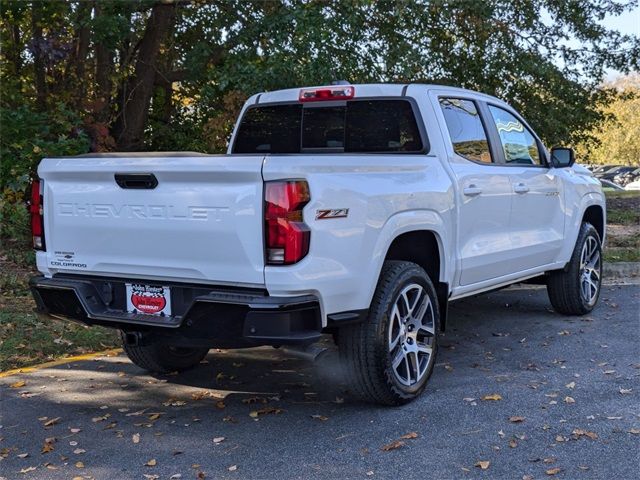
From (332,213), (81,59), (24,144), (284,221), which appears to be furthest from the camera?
(81,59)

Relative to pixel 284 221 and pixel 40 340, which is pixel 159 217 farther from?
pixel 40 340

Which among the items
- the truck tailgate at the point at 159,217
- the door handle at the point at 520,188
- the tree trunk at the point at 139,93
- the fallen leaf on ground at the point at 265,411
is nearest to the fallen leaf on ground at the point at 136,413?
the fallen leaf on ground at the point at 265,411

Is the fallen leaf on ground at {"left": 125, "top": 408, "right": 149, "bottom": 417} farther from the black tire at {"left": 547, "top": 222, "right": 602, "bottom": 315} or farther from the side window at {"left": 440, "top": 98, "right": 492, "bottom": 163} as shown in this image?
the black tire at {"left": 547, "top": 222, "right": 602, "bottom": 315}

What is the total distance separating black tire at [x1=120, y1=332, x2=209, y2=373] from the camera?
18.7 feet

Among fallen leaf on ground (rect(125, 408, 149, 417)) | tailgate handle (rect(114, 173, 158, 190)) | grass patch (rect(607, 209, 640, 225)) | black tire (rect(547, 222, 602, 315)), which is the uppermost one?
tailgate handle (rect(114, 173, 158, 190))

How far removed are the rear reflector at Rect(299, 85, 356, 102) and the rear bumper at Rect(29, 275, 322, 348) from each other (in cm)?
221

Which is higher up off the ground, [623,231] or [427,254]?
[427,254]

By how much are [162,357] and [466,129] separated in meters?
2.82

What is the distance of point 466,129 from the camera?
6070 mm

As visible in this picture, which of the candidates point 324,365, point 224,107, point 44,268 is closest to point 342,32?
point 224,107

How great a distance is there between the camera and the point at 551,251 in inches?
278

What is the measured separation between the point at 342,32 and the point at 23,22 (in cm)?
479


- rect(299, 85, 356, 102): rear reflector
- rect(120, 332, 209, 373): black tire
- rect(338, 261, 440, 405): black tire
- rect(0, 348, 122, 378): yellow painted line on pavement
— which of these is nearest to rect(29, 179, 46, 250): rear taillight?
rect(120, 332, 209, 373): black tire

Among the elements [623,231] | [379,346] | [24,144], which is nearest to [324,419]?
[379,346]
